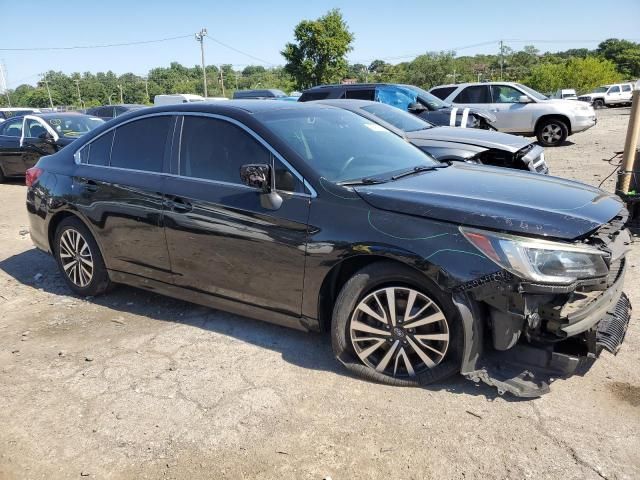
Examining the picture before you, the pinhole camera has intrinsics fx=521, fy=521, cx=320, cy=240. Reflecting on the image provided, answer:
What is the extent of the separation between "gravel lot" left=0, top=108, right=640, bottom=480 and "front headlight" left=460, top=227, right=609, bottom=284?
30.7 inches

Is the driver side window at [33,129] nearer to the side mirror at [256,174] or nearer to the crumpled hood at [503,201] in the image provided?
the side mirror at [256,174]

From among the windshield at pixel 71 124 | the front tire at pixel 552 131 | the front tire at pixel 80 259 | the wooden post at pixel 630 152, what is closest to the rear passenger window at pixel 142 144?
the front tire at pixel 80 259

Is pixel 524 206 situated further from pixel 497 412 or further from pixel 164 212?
pixel 164 212

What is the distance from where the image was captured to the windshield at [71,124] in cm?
1115

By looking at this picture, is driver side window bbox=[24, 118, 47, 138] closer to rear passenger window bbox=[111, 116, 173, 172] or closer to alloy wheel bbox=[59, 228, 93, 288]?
alloy wheel bbox=[59, 228, 93, 288]

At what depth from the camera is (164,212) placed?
3939mm

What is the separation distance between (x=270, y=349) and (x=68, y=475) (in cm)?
150

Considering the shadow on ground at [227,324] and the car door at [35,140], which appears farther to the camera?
the car door at [35,140]

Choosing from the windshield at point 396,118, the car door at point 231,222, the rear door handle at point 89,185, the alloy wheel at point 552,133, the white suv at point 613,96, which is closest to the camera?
the car door at point 231,222

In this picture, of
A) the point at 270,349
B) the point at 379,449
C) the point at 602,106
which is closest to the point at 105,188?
the point at 270,349

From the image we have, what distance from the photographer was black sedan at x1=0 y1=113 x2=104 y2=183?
432 inches

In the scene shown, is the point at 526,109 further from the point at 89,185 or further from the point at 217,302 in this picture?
the point at 217,302

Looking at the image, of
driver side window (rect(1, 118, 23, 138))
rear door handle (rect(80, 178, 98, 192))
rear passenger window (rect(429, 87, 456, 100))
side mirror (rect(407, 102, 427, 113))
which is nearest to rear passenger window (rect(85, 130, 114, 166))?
rear door handle (rect(80, 178, 98, 192))

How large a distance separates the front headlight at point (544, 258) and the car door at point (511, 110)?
1255cm
